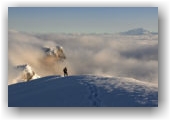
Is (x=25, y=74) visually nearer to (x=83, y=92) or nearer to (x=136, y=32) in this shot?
(x=83, y=92)

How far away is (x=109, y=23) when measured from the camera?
23.1 ft

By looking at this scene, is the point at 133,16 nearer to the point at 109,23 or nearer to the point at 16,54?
the point at 109,23

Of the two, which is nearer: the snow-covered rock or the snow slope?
the snow slope

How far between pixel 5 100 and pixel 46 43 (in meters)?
1.04

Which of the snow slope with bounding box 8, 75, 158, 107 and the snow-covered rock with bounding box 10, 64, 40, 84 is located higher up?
the snow-covered rock with bounding box 10, 64, 40, 84

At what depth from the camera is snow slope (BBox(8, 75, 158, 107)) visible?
6883 mm

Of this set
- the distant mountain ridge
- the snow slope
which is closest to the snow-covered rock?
the snow slope

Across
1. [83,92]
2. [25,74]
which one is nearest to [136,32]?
[83,92]

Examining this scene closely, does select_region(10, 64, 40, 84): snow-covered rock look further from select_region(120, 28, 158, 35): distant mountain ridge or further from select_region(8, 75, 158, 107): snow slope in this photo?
select_region(120, 28, 158, 35): distant mountain ridge

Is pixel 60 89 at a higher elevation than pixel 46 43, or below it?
below

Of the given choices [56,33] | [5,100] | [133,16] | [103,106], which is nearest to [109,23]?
[133,16]

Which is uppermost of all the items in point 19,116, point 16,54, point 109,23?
point 109,23

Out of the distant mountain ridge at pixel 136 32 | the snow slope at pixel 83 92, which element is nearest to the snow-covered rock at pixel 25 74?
the snow slope at pixel 83 92

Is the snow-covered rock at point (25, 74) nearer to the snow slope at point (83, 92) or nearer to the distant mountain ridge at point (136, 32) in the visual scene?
the snow slope at point (83, 92)
